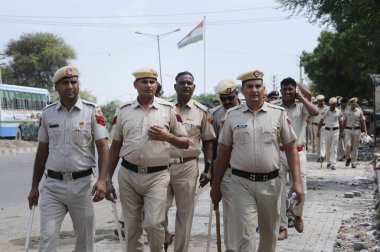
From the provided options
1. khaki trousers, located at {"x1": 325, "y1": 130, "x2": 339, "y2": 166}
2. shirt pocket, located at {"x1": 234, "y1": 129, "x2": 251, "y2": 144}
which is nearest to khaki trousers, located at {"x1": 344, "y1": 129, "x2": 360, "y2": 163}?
khaki trousers, located at {"x1": 325, "y1": 130, "x2": 339, "y2": 166}

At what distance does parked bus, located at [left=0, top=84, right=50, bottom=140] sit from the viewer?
108 ft

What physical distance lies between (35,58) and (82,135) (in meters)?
57.0

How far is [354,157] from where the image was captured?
719 inches

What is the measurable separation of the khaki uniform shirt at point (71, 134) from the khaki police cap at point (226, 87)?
200cm

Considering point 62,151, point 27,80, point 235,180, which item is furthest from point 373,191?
point 27,80

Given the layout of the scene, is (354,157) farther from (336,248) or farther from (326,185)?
(336,248)

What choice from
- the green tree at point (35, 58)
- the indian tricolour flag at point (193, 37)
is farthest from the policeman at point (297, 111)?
the green tree at point (35, 58)

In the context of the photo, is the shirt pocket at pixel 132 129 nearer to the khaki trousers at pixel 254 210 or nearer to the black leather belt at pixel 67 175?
the black leather belt at pixel 67 175

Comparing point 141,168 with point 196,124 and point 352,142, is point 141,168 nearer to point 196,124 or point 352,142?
point 196,124

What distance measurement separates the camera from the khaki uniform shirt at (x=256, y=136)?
17.6 ft

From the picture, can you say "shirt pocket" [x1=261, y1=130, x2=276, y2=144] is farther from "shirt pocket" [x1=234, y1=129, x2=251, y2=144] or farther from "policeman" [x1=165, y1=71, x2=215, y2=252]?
"policeman" [x1=165, y1=71, x2=215, y2=252]

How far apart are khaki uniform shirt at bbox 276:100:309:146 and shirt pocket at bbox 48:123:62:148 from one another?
3.44 meters

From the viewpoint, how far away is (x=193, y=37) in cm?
5084

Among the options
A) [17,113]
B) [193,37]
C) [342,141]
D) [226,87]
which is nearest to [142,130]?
[226,87]
